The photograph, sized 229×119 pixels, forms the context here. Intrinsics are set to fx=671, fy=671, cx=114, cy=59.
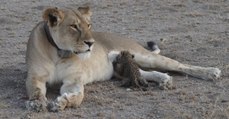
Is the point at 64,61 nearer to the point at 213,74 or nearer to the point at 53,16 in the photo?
the point at 53,16

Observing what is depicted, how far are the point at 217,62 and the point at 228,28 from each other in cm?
160

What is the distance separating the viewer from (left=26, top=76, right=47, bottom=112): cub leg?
403 centimetres

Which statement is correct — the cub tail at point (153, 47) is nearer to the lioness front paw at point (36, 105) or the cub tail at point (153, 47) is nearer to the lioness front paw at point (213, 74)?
the lioness front paw at point (213, 74)

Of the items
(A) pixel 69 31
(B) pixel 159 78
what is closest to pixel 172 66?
(B) pixel 159 78

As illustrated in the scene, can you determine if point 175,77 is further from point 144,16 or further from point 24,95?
point 144,16

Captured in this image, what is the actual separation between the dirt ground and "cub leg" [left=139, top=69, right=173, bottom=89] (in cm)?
6

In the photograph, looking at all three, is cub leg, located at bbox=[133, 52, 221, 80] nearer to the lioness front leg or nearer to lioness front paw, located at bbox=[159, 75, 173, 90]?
lioness front paw, located at bbox=[159, 75, 173, 90]

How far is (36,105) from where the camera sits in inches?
159

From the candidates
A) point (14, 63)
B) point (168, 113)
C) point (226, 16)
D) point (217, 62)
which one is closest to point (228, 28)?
point (226, 16)

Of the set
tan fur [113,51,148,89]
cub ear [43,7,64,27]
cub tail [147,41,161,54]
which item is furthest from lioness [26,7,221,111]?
cub tail [147,41,161,54]

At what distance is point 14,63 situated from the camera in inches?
211

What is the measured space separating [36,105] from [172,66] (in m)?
1.38

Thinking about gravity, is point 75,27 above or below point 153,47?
above

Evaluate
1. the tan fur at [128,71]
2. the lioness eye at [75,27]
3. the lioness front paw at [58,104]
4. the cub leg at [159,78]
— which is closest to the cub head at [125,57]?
the tan fur at [128,71]
